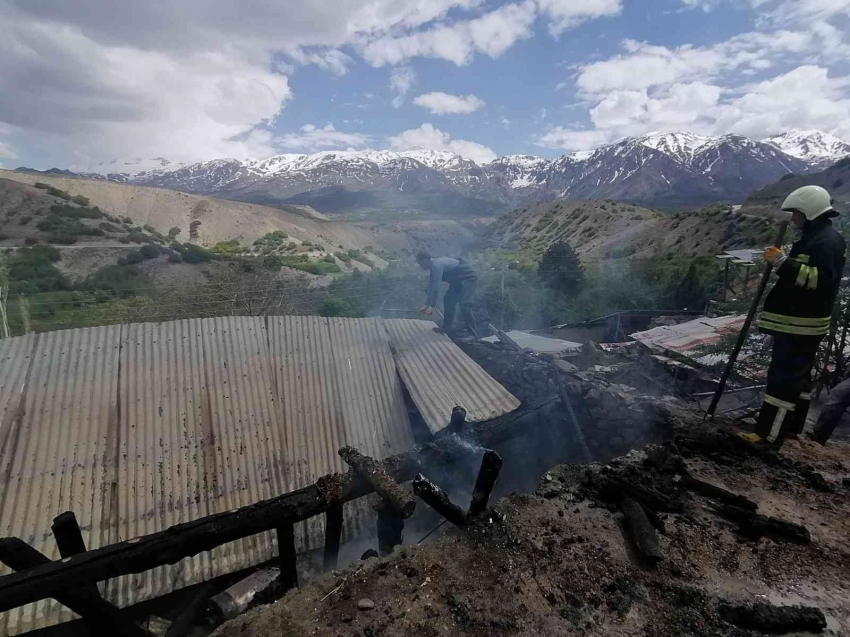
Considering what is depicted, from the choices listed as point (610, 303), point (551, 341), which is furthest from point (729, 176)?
point (551, 341)

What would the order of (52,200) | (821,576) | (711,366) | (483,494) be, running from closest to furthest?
1. (821,576)
2. (483,494)
3. (711,366)
4. (52,200)

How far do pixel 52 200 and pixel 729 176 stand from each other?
205901 millimetres

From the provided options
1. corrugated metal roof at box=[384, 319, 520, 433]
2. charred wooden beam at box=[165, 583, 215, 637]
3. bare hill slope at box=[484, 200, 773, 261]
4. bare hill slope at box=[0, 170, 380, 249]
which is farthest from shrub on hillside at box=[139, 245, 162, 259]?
bare hill slope at box=[484, 200, 773, 261]

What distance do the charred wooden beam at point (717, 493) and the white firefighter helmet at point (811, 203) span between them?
263cm

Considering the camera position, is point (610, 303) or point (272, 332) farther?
point (610, 303)

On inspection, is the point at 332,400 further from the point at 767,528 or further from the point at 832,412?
the point at 832,412

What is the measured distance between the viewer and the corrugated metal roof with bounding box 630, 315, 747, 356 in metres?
9.83

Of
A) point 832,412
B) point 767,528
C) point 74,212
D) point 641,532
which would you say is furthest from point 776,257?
point 74,212

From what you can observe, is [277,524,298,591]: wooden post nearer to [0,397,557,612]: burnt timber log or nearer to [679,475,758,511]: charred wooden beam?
[0,397,557,612]: burnt timber log

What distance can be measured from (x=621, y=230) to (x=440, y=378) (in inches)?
2272

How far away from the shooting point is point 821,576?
2.67 metres

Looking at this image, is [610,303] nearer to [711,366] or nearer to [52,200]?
[711,366]

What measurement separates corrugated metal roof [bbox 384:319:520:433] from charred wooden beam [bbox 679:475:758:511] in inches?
101

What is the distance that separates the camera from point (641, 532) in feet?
9.43
